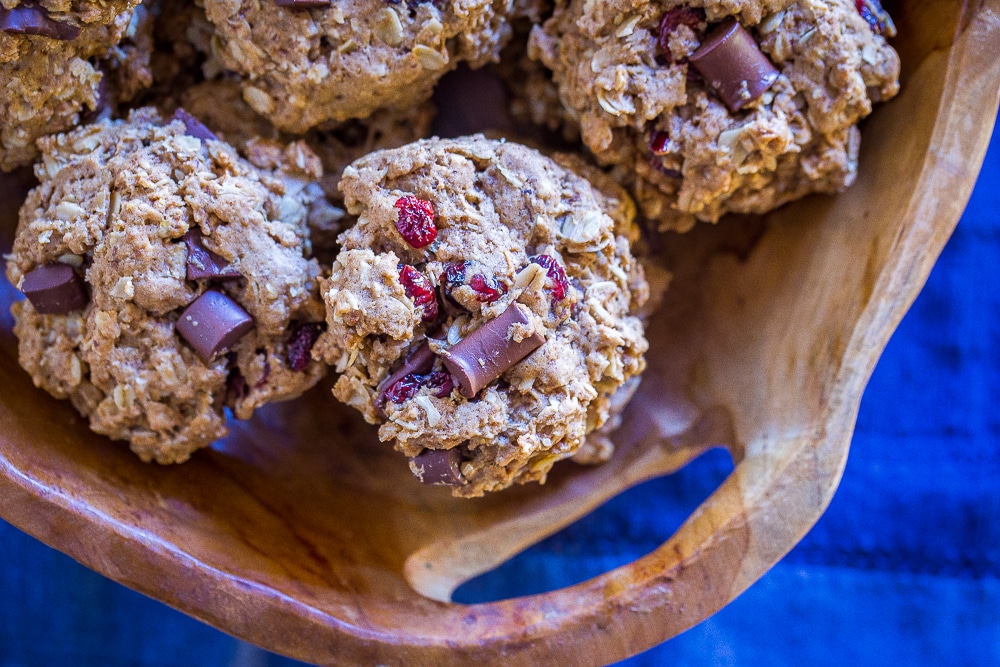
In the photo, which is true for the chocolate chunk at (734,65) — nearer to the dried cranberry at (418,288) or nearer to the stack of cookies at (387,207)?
the stack of cookies at (387,207)

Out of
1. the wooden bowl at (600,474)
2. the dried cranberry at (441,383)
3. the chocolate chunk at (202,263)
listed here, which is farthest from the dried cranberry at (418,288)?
the wooden bowl at (600,474)

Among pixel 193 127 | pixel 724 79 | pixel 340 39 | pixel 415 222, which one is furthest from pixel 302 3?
pixel 724 79

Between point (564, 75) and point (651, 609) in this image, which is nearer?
point (651, 609)

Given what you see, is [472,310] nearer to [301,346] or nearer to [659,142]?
[301,346]

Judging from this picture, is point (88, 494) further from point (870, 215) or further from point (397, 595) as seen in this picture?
point (870, 215)

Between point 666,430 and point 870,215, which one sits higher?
point 870,215

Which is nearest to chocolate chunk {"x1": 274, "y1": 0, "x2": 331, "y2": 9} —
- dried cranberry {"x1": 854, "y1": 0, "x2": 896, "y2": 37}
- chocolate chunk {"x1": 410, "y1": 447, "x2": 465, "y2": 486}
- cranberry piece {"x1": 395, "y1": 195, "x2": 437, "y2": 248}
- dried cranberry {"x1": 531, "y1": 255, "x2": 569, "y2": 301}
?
cranberry piece {"x1": 395, "y1": 195, "x2": 437, "y2": 248}

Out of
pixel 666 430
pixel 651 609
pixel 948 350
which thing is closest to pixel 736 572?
pixel 651 609
